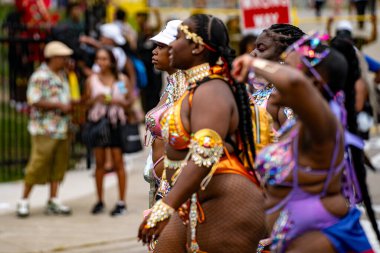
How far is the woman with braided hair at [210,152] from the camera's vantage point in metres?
4.87

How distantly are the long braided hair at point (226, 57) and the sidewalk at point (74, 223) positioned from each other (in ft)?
13.9

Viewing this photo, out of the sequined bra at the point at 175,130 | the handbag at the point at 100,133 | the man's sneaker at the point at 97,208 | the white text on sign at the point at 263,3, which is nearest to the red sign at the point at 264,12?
the white text on sign at the point at 263,3

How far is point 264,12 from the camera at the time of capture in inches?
446

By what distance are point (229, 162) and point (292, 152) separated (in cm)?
89

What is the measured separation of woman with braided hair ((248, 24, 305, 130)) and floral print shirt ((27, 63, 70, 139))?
4687 millimetres

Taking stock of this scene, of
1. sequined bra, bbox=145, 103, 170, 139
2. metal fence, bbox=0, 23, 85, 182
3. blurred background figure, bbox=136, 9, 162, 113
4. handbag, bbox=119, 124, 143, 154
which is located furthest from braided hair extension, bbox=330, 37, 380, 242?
blurred background figure, bbox=136, 9, 162, 113

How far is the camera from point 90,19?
15.1m

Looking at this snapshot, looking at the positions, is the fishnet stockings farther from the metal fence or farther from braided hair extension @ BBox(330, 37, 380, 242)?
the metal fence

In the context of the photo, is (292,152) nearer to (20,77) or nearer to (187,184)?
(187,184)

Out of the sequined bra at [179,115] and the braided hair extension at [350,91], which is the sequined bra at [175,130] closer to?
the sequined bra at [179,115]

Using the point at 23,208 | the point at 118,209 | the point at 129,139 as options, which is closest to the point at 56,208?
the point at 23,208

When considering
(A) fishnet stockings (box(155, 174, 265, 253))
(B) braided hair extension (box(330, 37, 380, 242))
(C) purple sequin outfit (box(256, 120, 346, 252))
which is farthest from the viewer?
(A) fishnet stockings (box(155, 174, 265, 253))

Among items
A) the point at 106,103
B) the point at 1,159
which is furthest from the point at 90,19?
the point at 106,103

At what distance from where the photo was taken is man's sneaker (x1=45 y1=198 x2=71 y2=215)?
10773 millimetres
